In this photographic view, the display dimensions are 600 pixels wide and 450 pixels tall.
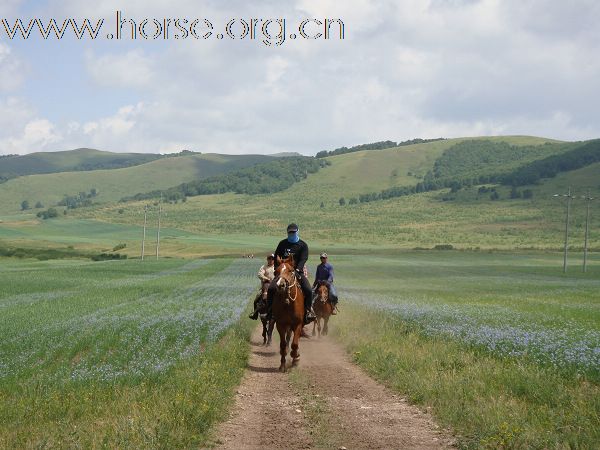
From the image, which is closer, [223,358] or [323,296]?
[223,358]

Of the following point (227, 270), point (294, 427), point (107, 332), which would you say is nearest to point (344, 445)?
point (294, 427)

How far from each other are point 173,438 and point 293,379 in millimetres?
6499

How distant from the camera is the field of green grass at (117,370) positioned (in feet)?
33.1

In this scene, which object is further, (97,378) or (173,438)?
(97,378)

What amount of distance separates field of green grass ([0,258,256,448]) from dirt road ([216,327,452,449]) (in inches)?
19.0

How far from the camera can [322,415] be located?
12.1 m

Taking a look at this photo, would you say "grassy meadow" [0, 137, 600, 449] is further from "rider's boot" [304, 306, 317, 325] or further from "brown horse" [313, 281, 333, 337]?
"rider's boot" [304, 306, 317, 325]

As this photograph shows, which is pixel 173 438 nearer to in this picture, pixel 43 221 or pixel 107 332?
pixel 107 332

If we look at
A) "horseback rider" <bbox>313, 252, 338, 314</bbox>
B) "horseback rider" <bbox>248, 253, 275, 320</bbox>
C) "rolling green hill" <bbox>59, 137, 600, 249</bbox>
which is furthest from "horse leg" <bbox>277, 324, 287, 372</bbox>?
"rolling green hill" <bbox>59, 137, 600, 249</bbox>

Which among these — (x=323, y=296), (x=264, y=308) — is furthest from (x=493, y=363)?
(x=323, y=296)

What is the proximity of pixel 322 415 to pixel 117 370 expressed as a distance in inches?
208

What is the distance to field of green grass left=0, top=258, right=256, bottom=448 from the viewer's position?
10.1m

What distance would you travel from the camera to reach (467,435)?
34.5 feet

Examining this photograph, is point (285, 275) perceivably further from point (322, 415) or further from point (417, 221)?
point (417, 221)
